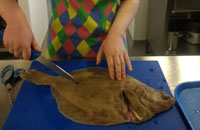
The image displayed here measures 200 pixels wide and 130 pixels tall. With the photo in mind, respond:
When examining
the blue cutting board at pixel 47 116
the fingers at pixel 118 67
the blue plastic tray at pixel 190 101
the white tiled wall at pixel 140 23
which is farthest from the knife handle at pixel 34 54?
the white tiled wall at pixel 140 23

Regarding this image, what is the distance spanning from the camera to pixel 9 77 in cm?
75

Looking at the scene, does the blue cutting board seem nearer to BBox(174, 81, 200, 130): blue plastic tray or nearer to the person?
BBox(174, 81, 200, 130): blue plastic tray

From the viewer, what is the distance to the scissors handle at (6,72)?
741 mm

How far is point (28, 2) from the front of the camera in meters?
1.90

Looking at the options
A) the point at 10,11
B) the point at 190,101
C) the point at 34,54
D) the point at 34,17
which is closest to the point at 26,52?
the point at 34,54

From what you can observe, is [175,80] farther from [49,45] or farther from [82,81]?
[49,45]

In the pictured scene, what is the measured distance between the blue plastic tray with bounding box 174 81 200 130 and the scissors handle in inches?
19.3

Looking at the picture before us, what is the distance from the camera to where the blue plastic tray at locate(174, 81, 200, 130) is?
23.8 inches

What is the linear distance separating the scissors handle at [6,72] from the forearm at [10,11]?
0.55 ft

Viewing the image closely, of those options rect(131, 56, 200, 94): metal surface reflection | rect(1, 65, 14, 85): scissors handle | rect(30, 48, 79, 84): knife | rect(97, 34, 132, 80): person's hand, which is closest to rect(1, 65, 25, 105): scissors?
rect(1, 65, 14, 85): scissors handle

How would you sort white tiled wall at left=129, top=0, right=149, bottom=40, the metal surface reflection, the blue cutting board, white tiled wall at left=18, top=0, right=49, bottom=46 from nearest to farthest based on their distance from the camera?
the blue cutting board, the metal surface reflection, white tiled wall at left=18, top=0, right=49, bottom=46, white tiled wall at left=129, top=0, right=149, bottom=40

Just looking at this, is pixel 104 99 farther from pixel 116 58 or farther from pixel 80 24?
pixel 80 24

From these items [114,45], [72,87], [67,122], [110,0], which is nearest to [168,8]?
[110,0]

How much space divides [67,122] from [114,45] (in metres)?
0.26
